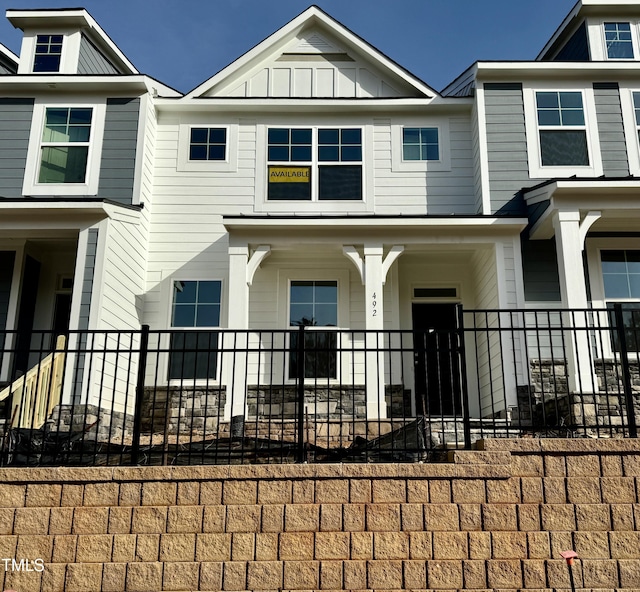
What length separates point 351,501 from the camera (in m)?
5.49

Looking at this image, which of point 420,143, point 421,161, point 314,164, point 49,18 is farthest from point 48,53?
point 421,161

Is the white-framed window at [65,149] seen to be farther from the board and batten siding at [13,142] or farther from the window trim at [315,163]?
the window trim at [315,163]

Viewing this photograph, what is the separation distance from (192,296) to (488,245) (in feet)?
17.3

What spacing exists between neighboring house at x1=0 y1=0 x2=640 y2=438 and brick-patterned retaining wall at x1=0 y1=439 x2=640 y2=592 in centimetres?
498

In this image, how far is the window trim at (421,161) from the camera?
41.4ft

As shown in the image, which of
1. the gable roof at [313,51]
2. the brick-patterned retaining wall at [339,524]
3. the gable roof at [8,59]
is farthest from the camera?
the gable roof at [8,59]

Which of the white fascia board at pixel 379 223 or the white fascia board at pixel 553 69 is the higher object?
the white fascia board at pixel 553 69

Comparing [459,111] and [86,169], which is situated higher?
[459,111]

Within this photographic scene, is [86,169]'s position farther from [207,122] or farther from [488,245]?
[488,245]

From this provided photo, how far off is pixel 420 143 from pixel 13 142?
765 centimetres

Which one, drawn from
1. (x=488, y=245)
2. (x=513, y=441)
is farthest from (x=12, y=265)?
(x=513, y=441)

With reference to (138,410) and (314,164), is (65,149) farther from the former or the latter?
(138,410)

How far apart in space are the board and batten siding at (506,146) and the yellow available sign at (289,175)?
134 inches

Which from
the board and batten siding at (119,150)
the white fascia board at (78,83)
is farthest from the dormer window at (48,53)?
the board and batten siding at (119,150)
